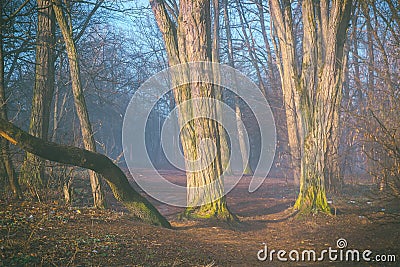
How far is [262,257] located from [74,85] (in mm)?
6391

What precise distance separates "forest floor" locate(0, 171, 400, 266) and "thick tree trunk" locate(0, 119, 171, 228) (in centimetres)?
39

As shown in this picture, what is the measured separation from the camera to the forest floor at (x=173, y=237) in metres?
5.79

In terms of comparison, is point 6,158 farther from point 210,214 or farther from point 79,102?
point 210,214

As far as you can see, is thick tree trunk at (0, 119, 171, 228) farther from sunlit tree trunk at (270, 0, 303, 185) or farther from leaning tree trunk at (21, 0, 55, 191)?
sunlit tree trunk at (270, 0, 303, 185)

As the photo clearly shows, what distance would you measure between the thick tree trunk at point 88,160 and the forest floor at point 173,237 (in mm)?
391

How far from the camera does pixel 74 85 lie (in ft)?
35.1

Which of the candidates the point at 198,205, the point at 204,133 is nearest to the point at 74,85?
the point at 204,133

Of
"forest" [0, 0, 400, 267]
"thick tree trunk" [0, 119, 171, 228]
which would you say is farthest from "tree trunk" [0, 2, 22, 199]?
"thick tree trunk" [0, 119, 171, 228]

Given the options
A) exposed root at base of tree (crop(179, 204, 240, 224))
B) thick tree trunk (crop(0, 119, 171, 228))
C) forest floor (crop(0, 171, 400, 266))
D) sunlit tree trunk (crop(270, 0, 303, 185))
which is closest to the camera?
forest floor (crop(0, 171, 400, 266))

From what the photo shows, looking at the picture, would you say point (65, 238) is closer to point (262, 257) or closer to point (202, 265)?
point (202, 265)

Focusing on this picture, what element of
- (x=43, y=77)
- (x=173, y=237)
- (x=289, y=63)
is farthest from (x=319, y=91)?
(x=43, y=77)

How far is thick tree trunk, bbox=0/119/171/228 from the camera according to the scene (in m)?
6.58

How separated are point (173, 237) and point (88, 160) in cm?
209

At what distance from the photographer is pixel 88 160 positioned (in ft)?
25.3
